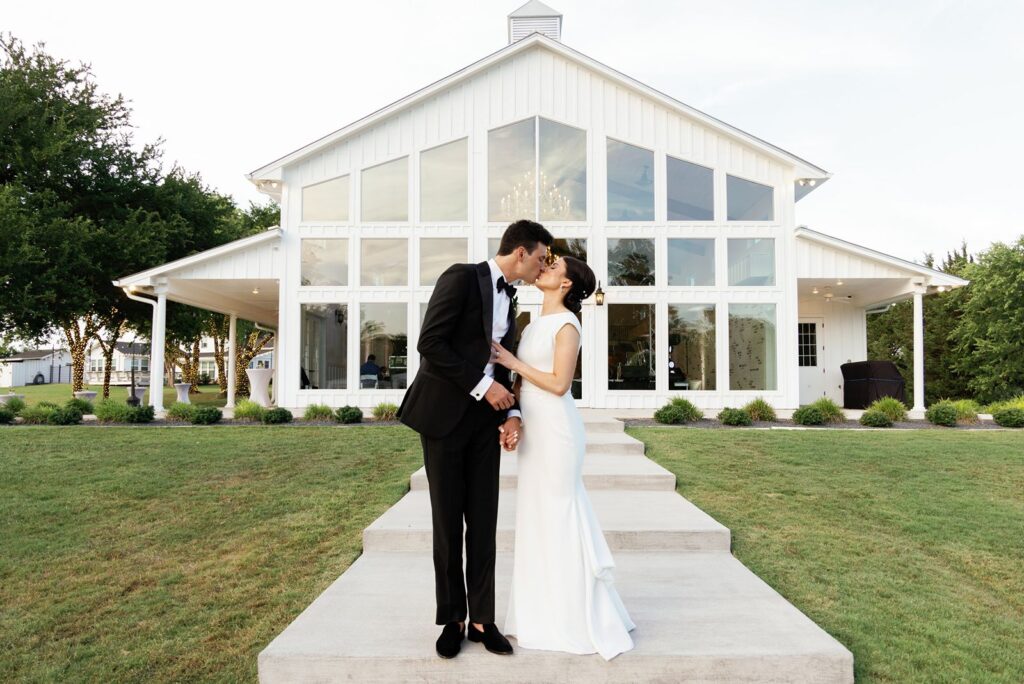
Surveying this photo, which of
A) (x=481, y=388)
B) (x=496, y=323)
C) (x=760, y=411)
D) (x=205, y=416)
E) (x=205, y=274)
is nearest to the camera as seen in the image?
(x=481, y=388)

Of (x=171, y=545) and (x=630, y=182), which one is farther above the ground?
(x=630, y=182)

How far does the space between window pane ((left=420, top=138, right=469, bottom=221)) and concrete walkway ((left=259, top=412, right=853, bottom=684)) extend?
9.11m

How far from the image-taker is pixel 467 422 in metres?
2.61

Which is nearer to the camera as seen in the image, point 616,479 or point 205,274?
point 616,479

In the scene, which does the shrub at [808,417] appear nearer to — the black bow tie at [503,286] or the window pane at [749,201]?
the window pane at [749,201]

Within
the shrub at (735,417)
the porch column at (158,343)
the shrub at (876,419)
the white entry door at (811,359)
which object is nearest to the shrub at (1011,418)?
the shrub at (876,419)

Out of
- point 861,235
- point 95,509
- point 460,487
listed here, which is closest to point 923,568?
point 460,487

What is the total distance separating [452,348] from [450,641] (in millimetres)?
1354

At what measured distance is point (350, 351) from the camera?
1241 centimetres


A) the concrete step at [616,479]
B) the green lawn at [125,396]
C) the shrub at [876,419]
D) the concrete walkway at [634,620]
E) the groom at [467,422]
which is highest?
the groom at [467,422]

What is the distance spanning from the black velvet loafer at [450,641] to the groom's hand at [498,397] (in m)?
1.07

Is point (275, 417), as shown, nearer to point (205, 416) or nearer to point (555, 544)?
point (205, 416)

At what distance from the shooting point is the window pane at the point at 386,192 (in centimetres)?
1275

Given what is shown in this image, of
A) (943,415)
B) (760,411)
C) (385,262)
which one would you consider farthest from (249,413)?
(943,415)
